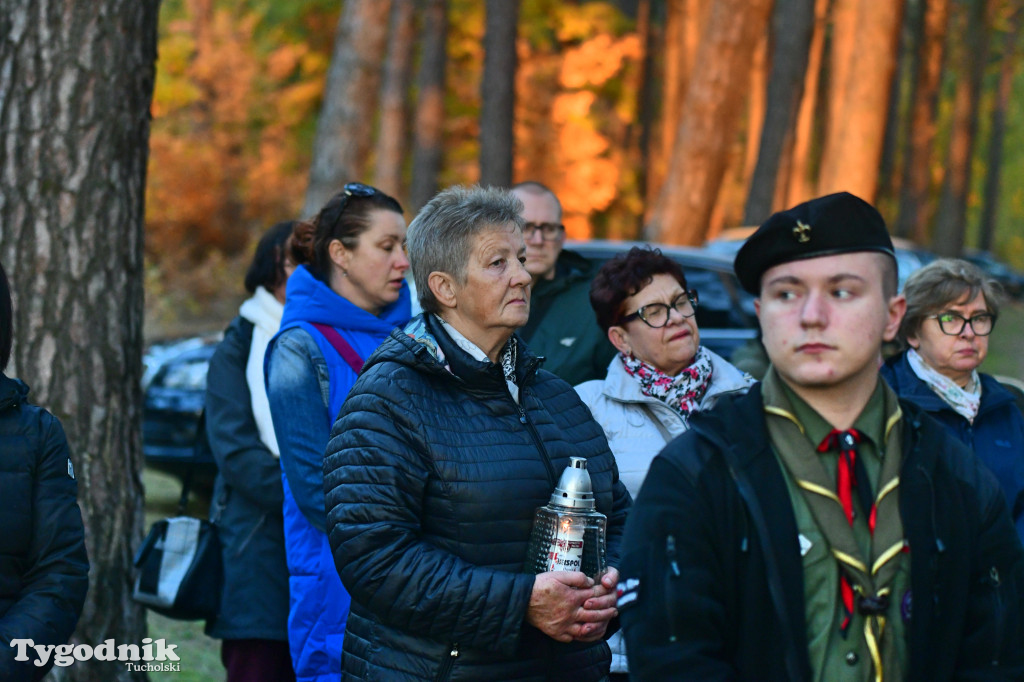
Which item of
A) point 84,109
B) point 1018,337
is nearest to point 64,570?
point 84,109

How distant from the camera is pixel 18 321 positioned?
15.5 ft

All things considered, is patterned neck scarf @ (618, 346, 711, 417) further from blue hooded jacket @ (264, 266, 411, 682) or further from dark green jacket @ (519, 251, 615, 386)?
blue hooded jacket @ (264, 266, 411, 682)

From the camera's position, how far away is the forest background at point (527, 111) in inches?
535

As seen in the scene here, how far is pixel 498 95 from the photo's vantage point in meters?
15.8

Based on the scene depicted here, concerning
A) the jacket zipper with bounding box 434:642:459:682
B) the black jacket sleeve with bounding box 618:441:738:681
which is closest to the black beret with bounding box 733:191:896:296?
the black jacket sleeve with bounding box 618:441:738:681

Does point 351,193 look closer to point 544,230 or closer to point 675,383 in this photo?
point 675,383

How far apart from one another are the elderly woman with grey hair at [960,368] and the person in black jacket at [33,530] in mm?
2739

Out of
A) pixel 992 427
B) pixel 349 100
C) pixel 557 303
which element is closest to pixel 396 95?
pixel 349 100

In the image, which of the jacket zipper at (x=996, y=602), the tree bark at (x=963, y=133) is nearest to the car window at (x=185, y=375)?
the jacket zipper at (x=996, y=602)

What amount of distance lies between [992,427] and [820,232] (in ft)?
7.21

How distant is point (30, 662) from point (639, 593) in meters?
1.70

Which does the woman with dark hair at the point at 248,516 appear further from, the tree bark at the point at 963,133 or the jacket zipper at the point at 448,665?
the tree bark at the point at 963,133

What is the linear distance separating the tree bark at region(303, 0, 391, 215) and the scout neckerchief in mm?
12574

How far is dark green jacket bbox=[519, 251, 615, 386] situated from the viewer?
4.96 meters
